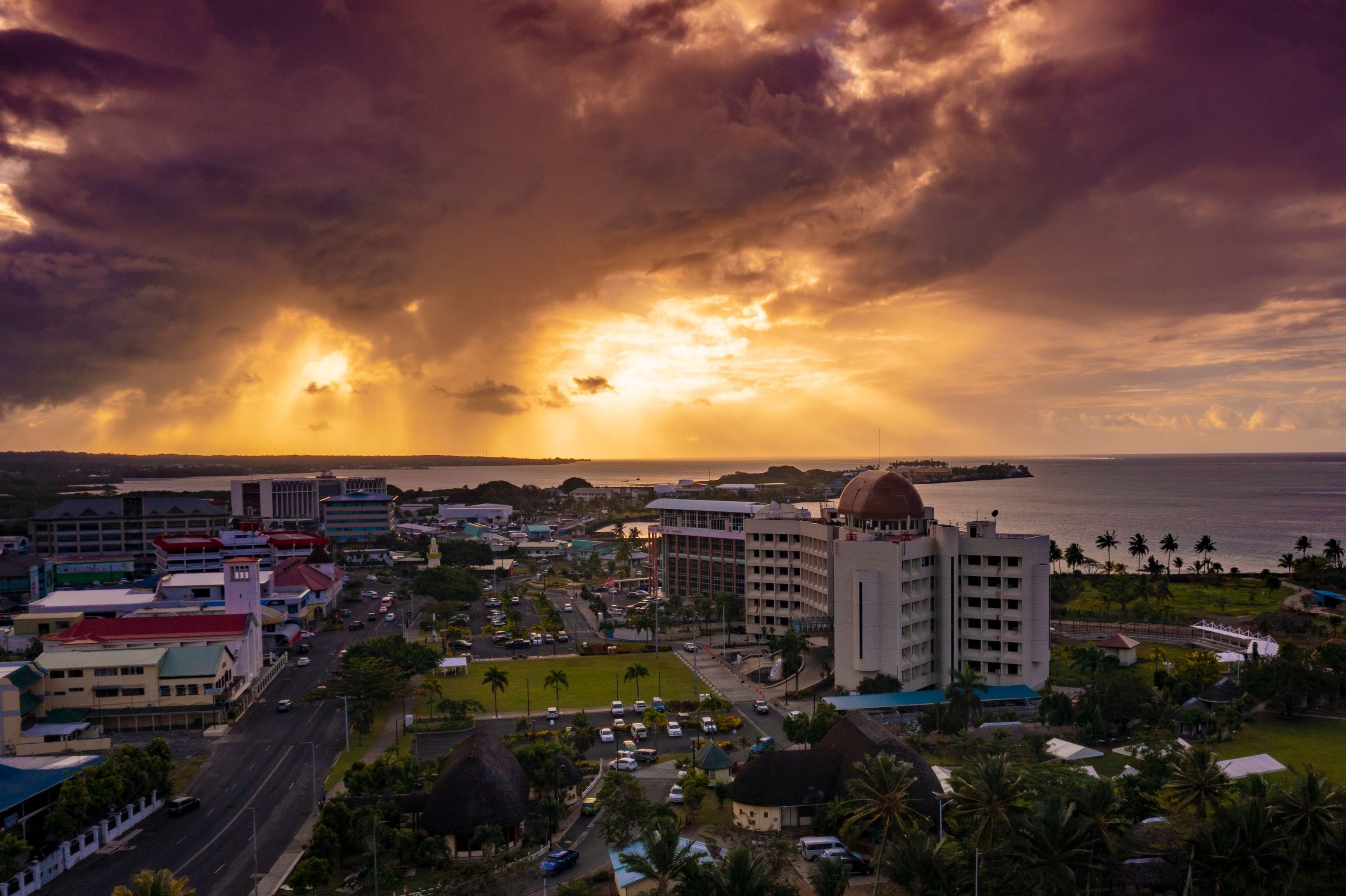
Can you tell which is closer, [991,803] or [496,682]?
[991,803]

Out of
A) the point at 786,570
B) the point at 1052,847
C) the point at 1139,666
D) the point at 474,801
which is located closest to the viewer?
the point at 1052,847

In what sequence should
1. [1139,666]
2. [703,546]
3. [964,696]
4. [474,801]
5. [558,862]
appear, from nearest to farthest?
[558,862] → [474,801] → [964,696] → [1139,666] → [703,546]

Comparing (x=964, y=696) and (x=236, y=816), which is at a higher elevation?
(x=964, y=696)

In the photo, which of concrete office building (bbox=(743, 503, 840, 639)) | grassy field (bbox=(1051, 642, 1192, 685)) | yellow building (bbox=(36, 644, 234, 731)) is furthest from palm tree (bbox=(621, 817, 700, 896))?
concrete office building (bbox=(743, 503, 840, 639))

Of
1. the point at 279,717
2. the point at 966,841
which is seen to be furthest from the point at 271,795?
the point at 966,841

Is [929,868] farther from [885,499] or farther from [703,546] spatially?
[703,546]

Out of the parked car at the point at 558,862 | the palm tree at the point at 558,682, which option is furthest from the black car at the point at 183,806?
the palm tree at the point at 558,682

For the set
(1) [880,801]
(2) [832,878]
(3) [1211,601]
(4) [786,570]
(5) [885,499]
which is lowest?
(3) [1211,601]

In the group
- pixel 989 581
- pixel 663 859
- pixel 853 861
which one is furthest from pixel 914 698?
pixel 663 859

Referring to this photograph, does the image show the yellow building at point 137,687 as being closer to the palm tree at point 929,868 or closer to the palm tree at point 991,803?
the palm tree at point 929,868
